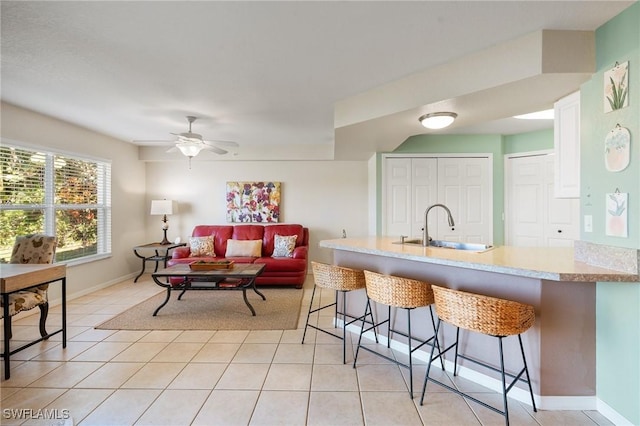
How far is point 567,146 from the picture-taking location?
87.2 inches

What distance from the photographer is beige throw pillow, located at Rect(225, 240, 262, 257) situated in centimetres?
503

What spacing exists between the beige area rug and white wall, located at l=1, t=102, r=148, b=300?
1145 mm

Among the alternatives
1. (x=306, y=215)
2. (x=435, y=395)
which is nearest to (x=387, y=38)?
(x=435, y=395)

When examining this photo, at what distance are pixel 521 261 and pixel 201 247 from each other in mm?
4606

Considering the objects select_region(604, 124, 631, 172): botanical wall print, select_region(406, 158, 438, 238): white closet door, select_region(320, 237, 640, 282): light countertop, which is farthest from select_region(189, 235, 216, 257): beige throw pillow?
select_region(604, 124, 631, 172): botanical wall print

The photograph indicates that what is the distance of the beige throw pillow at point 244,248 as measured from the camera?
198 inches

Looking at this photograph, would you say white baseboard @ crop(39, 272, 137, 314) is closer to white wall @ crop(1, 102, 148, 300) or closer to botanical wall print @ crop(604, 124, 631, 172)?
white wall @ crop(1, 102, 148, 300)

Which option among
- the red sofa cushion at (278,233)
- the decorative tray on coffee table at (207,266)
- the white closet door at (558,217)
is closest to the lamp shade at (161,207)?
the red sofa cushion at (278,233)

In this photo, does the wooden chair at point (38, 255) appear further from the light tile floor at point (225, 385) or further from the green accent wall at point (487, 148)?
the green accent wall at point (487, 148)

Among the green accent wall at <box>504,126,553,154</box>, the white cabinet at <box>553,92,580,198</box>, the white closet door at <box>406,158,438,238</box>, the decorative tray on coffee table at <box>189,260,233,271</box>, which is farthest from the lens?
the white closet door at <box>406,158,438,238</box>

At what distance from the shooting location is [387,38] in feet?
6.45

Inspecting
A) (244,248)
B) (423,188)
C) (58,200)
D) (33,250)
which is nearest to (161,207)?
(58,200)

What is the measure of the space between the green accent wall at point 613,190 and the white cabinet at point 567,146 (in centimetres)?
17

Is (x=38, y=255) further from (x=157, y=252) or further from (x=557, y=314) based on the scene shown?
(x=557, y=314)
